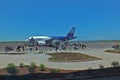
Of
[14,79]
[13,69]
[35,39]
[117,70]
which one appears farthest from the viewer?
[35,39]

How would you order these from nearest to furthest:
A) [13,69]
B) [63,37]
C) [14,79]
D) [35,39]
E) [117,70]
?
[14,79]
[117,70]
[13,69]
[35,39]
[63,37]

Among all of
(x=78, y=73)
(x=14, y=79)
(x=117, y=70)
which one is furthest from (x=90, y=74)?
(x=14, y=79)

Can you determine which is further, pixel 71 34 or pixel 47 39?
pixel 71 34

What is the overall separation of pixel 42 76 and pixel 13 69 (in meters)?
13.0

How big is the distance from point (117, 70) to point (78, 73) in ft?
3.66

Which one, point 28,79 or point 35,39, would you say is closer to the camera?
point 28,79

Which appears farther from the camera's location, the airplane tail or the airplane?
the airplane tail

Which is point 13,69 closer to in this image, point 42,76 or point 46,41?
point 42,76

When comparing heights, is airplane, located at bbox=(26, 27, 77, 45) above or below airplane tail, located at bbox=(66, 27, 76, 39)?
below

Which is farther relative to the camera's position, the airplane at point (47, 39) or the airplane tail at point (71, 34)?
the airplane tail at point (71, 34)

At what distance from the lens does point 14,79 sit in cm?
702

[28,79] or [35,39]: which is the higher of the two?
[35,39]

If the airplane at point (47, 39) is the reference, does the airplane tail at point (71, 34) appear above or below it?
above

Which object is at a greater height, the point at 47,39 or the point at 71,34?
the point at 71,34
